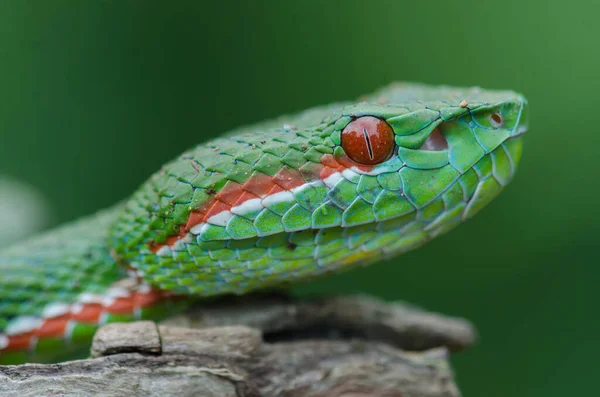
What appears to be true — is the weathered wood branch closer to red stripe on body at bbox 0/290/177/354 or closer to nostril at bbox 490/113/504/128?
red stripe on body at bbox 0/290/177/354

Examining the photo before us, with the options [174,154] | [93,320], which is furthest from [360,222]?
[174,154]

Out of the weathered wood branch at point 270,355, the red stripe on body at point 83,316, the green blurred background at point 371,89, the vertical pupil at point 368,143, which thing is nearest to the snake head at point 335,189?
the vertical pupil at point 368,143

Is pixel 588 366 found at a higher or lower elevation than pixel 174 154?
lower

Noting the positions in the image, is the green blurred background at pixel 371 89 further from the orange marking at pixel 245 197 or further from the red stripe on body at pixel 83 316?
the orange marking at pixel 245 197

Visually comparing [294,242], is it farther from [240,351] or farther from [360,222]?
[240,351]

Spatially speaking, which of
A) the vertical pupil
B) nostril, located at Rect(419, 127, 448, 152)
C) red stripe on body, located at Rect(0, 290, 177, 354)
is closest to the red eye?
the vertical pupil

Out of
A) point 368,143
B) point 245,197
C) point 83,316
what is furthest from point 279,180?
point 83,316
